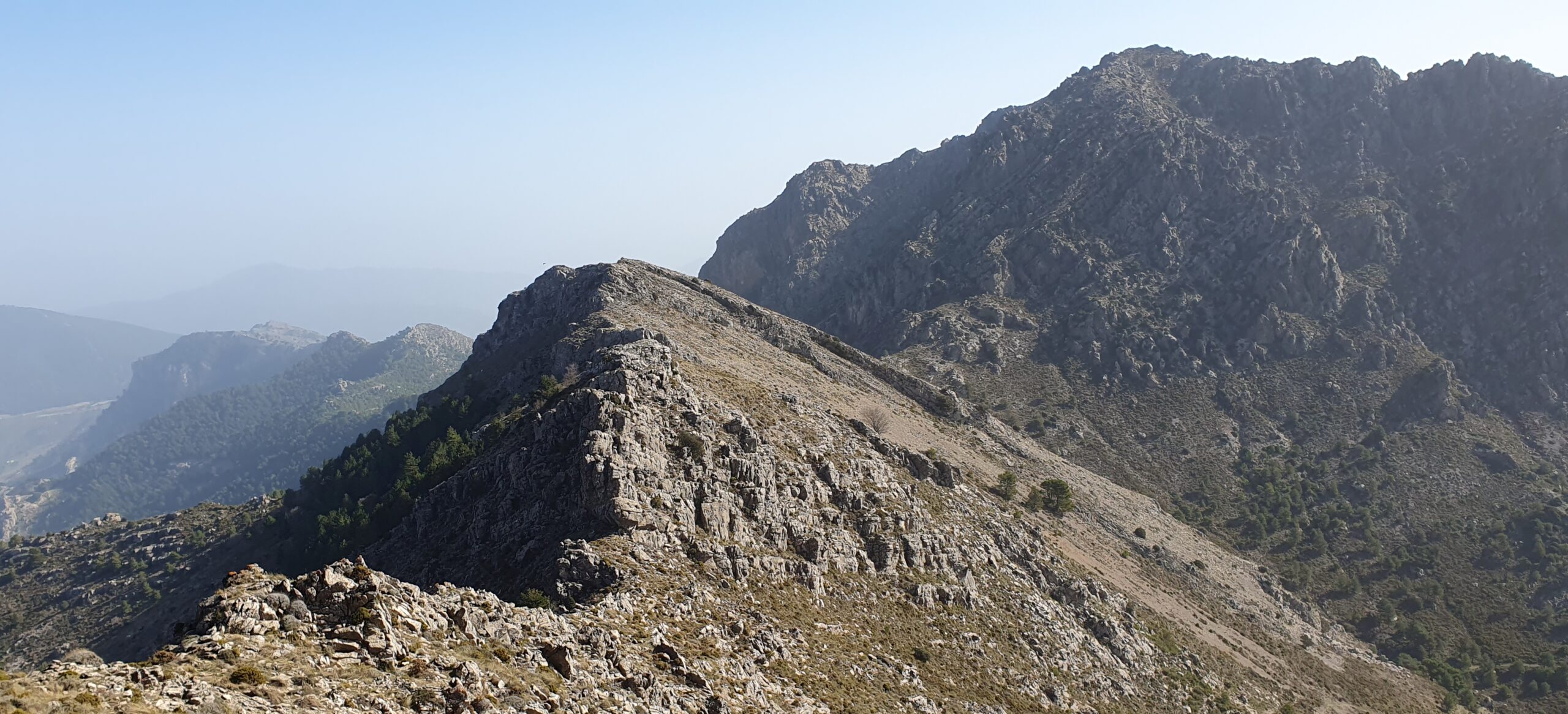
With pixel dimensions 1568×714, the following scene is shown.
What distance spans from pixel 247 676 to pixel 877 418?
7489 cm

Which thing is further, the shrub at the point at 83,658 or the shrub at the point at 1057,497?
the shrub at the point at 1057,497

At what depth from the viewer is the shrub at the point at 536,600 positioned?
40.0 meters

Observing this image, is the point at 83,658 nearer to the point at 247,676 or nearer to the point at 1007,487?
the point at 247,676

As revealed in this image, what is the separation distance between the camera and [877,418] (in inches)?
3671

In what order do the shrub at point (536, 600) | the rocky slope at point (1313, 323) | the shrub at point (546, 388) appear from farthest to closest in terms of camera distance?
the rocky slope at point (1313, 323) → the shrub at point (546, 388) → the shrub at point (536, 600)

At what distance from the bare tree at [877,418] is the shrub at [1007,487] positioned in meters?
13.6

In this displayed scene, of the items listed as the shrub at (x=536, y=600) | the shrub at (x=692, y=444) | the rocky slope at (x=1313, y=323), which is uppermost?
the rocky slope at (x=1313, y=323)

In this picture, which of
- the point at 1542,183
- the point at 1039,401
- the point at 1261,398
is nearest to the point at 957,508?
the point at 1039,401

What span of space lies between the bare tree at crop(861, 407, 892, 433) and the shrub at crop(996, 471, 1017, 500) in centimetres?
1355

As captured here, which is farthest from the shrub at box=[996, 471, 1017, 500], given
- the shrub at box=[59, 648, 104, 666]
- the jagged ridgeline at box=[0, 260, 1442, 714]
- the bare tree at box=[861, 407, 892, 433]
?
the shrub at box=[59, 648, 104, 666]

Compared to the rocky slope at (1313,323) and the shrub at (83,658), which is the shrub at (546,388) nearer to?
the shrub at (83,658)

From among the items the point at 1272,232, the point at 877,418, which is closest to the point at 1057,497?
the point at 877,418

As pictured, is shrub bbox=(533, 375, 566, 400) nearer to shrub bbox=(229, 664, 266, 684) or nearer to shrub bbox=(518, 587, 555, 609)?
shrub bbox=(518, 587, 555, 609)

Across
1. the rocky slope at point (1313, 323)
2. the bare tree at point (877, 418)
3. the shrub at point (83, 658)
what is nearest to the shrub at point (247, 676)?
the shrub at point (83, 658)
